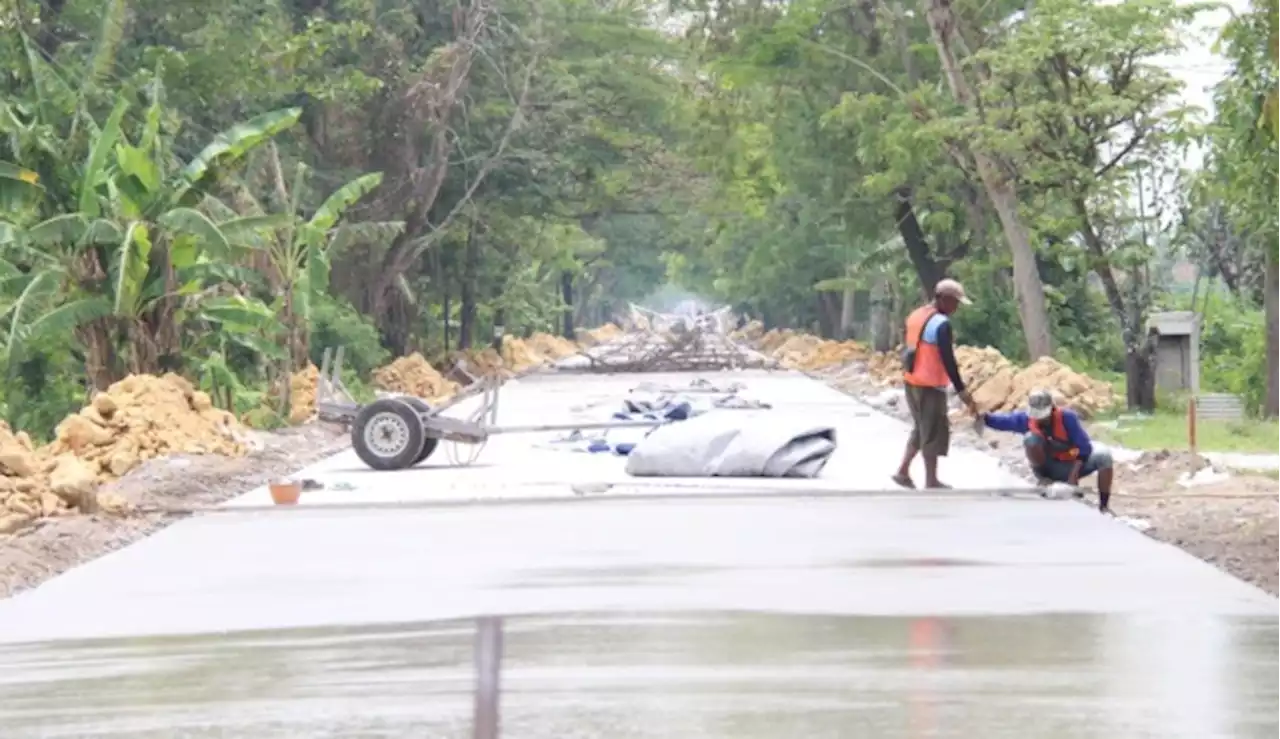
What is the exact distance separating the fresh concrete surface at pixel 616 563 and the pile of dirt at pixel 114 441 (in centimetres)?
106

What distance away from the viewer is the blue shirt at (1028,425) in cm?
1773

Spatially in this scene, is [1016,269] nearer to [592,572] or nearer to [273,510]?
[273,510]

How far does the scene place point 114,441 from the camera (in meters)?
23.8

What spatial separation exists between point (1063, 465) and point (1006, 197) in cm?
1731

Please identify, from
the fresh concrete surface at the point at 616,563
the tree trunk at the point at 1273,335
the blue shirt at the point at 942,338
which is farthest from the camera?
the tree trunk at the point at 1273,335

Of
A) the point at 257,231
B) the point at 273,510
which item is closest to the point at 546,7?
the point at 257,231

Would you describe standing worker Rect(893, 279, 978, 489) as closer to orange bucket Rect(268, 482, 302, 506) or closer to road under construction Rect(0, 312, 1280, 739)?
road under construction Rect(0, 312, 1280, 739)

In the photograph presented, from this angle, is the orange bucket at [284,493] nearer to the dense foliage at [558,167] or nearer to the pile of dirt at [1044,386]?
the dense foliage at [558,167]

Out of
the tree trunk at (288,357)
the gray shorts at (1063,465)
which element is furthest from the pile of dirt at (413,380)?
the gray shorts at (1063,465)

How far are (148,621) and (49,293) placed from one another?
47.2ft

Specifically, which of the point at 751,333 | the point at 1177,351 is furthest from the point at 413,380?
the point at 751,333

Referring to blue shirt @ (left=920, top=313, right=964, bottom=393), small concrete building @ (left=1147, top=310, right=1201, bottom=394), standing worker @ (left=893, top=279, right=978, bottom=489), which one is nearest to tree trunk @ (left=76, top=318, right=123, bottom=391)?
standing worker @ (left=893, top=279, right=978, bottom=489)

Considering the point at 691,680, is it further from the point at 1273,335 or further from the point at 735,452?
the point at 1273,335

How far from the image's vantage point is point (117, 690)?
9.80 m
